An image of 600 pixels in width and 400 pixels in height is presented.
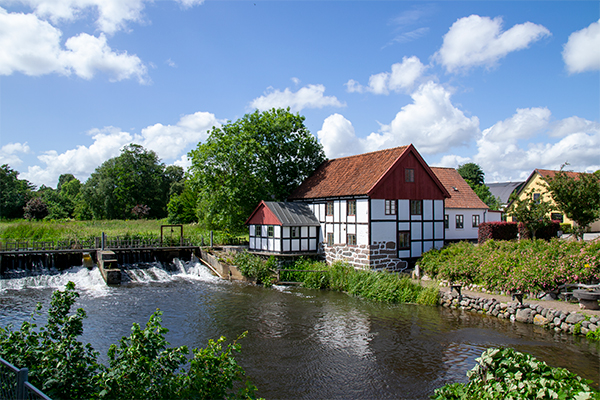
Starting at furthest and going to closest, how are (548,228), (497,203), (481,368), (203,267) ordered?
1. (497,203)
2. (548,228)
3. (203,267)
4. (481,368)

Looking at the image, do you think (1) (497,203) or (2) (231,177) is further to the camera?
(1) (497,203)

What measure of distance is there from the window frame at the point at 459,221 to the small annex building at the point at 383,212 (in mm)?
6414

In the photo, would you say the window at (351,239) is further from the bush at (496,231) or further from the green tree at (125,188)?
the green tree at (125,188)

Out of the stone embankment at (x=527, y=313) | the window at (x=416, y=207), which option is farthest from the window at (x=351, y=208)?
the stone embankment at (x=527, y=313)

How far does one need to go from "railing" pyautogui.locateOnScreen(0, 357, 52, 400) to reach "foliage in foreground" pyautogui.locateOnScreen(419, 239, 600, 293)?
1721 cm

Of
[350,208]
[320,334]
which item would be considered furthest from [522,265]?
[350,208]

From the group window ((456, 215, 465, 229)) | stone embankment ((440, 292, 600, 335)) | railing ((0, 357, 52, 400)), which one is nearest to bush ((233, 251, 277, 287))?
stone embankment ((440, 292, 600, 335))

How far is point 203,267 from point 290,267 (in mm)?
7073

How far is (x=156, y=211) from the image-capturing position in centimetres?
6400

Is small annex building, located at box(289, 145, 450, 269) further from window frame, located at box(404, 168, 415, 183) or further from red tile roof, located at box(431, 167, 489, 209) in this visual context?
red tile roof, located at box(431, 167, 489, 209)

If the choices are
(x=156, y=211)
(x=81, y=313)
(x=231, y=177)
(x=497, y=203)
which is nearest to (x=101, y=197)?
(x=156, y=211)

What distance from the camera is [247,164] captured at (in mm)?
30141

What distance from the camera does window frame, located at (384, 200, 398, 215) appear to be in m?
24.5

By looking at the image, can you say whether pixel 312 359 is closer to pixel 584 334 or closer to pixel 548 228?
pixel 584 334
